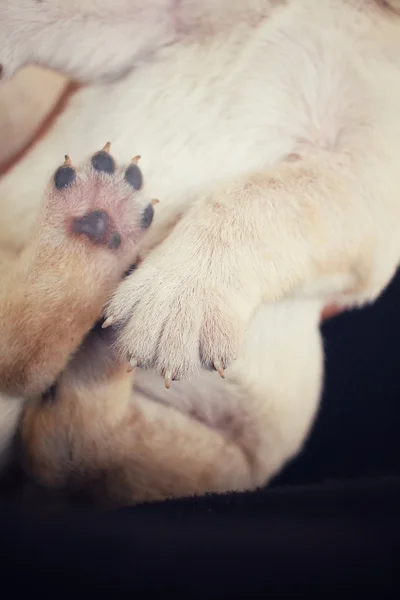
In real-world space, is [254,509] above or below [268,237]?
below

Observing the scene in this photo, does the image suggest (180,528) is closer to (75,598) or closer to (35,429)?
(75,598)

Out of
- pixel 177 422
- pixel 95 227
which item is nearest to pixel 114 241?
pixel 95 227

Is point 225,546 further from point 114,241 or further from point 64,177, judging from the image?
point 64,177

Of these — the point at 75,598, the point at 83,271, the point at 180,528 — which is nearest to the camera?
the point at 75,598

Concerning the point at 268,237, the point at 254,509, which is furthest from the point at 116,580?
the point at 268,237

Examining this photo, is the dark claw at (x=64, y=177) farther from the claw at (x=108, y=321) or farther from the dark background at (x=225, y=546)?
the dark background at (x=225, y=546)

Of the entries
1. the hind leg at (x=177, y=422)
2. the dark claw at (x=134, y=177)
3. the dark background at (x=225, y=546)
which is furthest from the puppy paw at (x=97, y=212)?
the dark background at (x=225, y=546)

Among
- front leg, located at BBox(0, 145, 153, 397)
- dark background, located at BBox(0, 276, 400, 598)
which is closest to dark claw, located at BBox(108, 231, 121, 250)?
front leg, located at BBox(0, 145, 153, 397)
